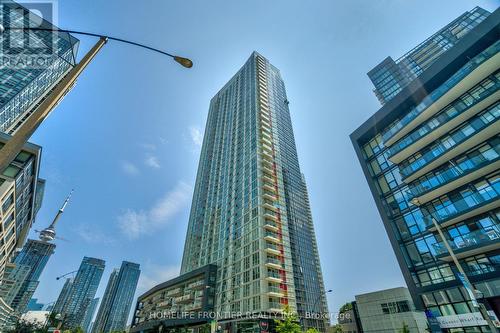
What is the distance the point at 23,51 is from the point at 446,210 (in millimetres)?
105643

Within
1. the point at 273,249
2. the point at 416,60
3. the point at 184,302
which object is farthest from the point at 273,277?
the point at 416,60

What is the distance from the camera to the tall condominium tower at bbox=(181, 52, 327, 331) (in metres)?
45.6

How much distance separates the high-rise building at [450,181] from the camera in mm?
21562

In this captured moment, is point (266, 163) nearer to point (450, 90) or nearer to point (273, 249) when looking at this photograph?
point (273, 249)

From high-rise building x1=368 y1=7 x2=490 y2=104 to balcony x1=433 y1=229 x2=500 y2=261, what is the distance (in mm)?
57679

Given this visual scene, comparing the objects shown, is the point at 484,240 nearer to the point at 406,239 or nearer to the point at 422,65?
the point at 406,239

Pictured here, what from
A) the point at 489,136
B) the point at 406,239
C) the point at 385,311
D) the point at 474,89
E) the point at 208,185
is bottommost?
the point at 385,311

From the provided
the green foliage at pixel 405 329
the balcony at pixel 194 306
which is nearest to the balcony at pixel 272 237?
the balcony at pixel 194 306

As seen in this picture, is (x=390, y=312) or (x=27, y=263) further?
(x=27, y=263)

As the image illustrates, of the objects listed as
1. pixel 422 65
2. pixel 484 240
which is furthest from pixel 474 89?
pixel 422 65

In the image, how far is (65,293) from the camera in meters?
156

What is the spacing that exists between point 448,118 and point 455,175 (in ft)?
22.6

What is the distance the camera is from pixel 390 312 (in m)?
29.1

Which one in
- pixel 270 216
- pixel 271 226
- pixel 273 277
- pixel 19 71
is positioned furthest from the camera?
pixel 19 71
